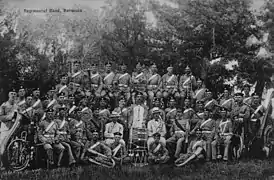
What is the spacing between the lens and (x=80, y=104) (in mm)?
9750

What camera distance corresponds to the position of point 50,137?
28.6ft

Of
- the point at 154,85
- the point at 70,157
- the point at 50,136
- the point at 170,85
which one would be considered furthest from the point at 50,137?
the point at 170,85

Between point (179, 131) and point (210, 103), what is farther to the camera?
point (210, 103)

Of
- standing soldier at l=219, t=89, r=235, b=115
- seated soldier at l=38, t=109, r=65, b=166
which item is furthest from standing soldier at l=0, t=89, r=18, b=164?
standing soldier at l=219, t=89, r=235, b=115

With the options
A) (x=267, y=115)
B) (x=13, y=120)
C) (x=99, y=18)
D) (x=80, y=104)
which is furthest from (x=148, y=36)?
(x=13, y=120)

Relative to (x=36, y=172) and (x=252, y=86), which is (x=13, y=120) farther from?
(x=252, y=86)

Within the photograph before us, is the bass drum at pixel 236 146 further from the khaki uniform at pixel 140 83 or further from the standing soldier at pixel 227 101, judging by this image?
the khaki uniform at pixel 140 83

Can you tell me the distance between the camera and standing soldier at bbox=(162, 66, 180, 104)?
10578 millimetres

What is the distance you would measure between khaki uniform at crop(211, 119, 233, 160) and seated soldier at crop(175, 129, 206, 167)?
28cm

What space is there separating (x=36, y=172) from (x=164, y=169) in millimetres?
2590

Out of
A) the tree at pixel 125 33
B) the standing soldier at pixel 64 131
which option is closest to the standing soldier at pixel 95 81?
the tree at pixel 125 33

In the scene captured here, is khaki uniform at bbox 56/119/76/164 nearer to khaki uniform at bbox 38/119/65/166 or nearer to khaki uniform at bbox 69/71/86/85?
khaki uniform at bbox 38/119/65/166

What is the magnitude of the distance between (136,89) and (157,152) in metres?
1.87

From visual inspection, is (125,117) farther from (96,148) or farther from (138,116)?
(96,148)
